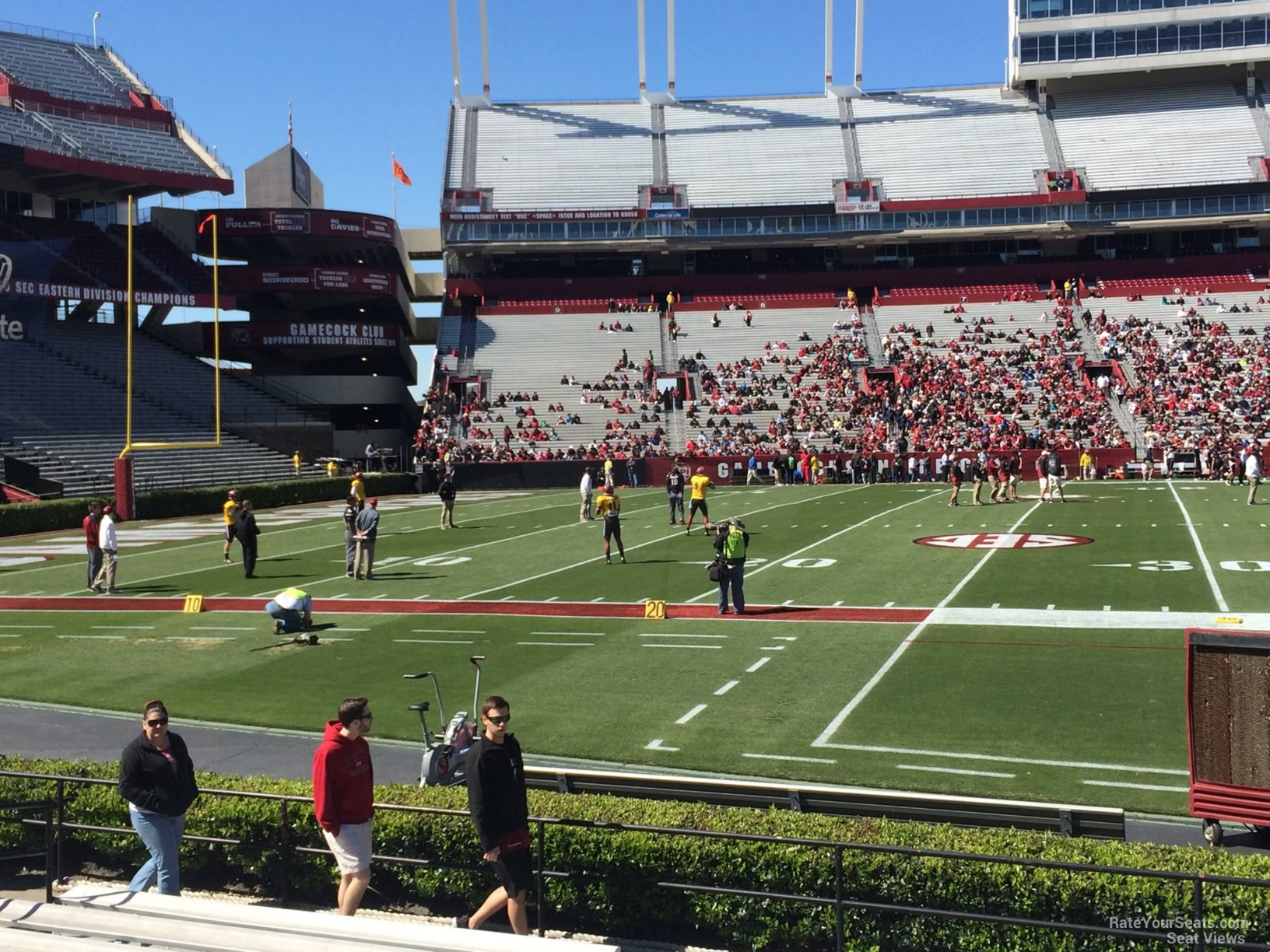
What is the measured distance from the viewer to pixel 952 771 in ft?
38.2

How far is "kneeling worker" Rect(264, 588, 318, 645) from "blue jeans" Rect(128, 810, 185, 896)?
1115 cm

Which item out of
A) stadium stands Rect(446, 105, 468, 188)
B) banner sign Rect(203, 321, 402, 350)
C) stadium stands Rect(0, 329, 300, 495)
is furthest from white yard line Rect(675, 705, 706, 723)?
stadium stands Rect(446, 105, 468, 188)

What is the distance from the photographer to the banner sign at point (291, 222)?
66312mm

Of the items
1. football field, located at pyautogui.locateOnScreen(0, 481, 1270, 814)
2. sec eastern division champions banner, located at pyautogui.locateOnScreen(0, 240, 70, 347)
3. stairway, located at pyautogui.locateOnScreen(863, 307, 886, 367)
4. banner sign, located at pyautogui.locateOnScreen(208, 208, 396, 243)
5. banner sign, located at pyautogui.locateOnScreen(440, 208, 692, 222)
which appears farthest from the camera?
banner sign, located at pyautogui.locateOnScreen(440, 208, 692, 222)

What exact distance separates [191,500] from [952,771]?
36.7 meters

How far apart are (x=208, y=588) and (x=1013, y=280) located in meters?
57.1

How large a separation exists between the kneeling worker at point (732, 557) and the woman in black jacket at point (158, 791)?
12.4 metres

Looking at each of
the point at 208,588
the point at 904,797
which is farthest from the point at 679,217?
the point at 904,797

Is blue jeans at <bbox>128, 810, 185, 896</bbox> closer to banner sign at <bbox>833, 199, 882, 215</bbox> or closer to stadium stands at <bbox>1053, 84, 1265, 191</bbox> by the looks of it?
banner sign at <bbox>833, 199, 882, 215</bbox>

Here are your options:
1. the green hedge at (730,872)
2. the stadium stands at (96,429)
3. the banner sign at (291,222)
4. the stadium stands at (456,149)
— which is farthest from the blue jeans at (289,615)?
the stadium stands at (456,149)

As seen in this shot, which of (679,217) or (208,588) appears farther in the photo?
(679,217)

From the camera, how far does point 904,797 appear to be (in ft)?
29.7

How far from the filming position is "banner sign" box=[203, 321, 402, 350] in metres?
67.1

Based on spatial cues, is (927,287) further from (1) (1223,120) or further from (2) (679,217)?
(1) (1223,120)
